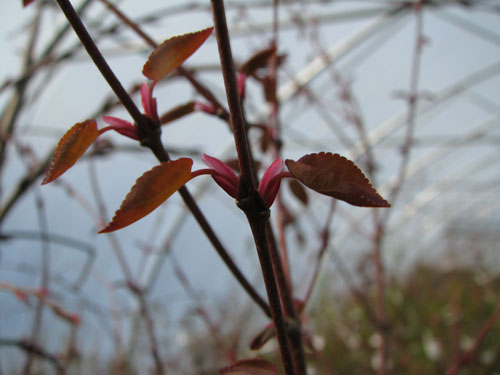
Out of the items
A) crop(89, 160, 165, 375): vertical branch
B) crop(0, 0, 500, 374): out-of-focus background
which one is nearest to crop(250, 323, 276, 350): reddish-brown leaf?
crop(89, 160, 165, 375): vertical branch

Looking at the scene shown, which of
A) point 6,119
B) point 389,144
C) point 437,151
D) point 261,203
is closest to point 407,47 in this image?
point 389,144

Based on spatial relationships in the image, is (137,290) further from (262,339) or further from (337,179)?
(337,179)

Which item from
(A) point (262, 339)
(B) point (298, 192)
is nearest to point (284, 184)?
(B) point (298, 192)

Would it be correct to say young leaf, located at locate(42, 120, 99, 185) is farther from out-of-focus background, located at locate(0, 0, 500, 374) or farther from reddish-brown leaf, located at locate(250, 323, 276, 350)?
out-of-focus background, located at locate(0, 0, 500, 374)

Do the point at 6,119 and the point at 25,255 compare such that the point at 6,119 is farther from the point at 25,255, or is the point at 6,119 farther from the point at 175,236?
the point at 175,236

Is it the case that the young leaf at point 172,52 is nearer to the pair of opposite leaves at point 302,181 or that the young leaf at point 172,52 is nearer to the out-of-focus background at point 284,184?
the pair of opposite leaves at point 302,181
